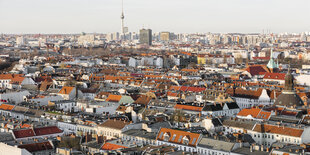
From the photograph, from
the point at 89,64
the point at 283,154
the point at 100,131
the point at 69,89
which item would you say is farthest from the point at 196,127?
the point at 89,64

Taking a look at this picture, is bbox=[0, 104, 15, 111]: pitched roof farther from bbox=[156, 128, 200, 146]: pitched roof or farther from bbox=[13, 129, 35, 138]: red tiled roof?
bbox=[156, 128, 200, 146]: pitched roof

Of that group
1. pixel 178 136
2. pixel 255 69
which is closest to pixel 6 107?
pixel 178 136

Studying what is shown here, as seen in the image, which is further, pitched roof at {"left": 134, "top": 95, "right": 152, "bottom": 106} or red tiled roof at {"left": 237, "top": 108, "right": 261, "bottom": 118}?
pitched roof at {"left": 134, "top": 95, "right": 152, "bottom": 106}

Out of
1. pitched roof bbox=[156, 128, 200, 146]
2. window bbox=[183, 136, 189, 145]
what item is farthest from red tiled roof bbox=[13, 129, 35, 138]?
window bbox=[183, 136, 189, 145]

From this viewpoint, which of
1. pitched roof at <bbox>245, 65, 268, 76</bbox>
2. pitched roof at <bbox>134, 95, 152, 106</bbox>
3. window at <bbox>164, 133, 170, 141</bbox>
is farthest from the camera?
pitched roof at <bbox>245, 65, 268, 76</bbox>

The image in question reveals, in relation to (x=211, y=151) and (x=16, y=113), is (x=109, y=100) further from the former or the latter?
(x=211, y=151)

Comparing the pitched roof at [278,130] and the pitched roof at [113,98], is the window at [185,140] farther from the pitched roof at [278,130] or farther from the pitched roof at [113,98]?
the pitched roof at [113,98]
